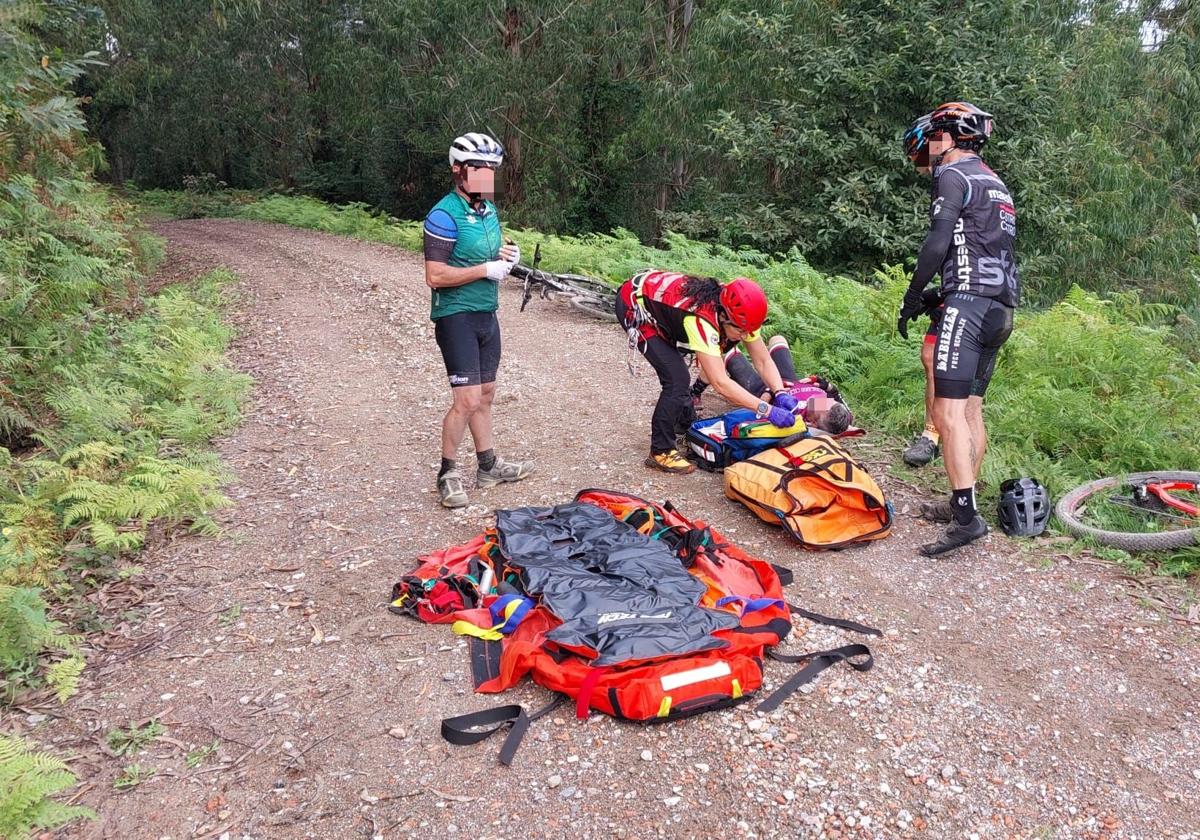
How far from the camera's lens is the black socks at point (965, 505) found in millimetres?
4617

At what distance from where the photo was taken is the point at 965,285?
181 inches

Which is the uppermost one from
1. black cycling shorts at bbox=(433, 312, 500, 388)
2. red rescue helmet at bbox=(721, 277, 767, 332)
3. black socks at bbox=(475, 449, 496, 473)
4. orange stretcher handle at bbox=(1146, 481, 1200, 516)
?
red rescue helmet at bbox=(721, 277, 767, 332)

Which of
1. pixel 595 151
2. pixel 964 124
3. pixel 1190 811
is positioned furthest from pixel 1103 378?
pixel 595 151

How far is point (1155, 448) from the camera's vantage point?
5.45 metres

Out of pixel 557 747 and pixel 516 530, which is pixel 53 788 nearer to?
pixel 557 747

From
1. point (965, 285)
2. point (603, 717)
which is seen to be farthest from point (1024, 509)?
point (603, 717)

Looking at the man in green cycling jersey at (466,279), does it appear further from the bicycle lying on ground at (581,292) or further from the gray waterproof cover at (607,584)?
the bicycle lying on ground at (581,292)

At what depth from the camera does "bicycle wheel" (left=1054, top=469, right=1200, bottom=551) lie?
446cm

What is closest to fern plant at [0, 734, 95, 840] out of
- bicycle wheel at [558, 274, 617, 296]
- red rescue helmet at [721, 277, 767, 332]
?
red rescue helmet at [721, 277, 767, 332]

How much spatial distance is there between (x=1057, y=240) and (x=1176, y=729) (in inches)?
505

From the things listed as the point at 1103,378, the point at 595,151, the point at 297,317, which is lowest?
the point at 297,317

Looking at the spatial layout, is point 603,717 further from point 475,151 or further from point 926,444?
point 926,444

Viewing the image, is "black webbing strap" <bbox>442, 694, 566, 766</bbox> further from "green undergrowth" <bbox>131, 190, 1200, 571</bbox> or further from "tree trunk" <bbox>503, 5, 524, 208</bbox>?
"tree trunk" <bbox>503, 5, 524, 208</bbox>

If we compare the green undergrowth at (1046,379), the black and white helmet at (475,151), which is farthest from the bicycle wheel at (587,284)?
the black and white helmet at (475,151)
